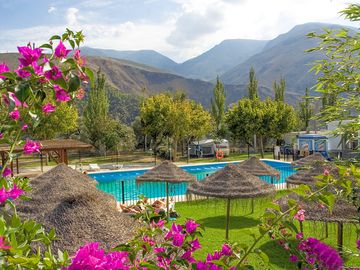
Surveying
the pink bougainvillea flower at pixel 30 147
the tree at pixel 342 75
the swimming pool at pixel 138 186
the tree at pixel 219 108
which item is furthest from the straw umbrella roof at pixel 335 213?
the tree at pixel 219 108

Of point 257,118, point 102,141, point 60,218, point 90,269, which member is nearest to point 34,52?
point 90,269

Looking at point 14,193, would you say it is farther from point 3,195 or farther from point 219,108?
point 219,108

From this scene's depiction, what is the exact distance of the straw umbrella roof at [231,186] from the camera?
36.4 ft

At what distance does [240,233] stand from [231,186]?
4.03 metres

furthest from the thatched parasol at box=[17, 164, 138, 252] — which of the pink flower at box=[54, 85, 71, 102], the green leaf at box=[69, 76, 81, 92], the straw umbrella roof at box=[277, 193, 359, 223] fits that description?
the straw umbrella roof at box=[277, 193, 359, 223]

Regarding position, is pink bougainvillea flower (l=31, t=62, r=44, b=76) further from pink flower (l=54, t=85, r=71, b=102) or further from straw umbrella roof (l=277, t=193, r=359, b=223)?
straw umbrella roof (l=277, t=193, r=359, b=223)

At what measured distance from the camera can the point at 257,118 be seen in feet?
112

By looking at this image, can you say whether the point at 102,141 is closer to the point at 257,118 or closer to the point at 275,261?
the point at 257,118

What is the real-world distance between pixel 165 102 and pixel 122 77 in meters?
132

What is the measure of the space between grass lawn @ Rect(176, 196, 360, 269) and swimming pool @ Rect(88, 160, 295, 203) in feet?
5.29

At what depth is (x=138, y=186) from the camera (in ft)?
50.5

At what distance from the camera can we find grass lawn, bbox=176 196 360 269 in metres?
9.01

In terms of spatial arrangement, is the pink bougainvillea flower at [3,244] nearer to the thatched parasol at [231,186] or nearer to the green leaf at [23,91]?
the green leaf at [23,91]

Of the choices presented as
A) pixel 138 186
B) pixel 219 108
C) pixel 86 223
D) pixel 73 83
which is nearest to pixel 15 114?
pixel 73 83
